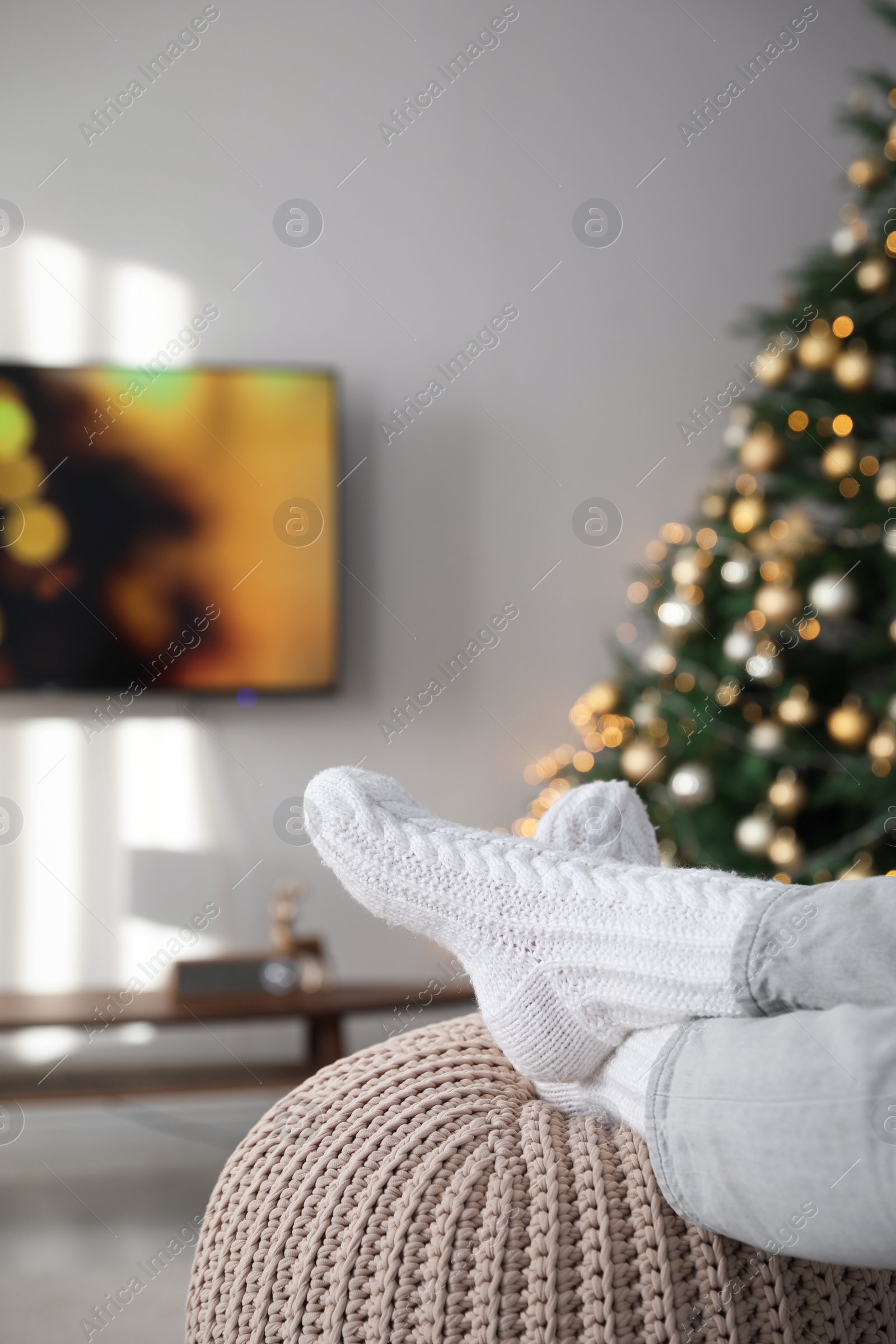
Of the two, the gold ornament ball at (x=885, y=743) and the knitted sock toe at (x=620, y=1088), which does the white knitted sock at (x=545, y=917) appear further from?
the gold ornament ball at (x=885, y=743)

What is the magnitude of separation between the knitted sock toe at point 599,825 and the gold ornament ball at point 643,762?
1078mm

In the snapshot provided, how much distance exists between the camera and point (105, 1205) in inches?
68.4

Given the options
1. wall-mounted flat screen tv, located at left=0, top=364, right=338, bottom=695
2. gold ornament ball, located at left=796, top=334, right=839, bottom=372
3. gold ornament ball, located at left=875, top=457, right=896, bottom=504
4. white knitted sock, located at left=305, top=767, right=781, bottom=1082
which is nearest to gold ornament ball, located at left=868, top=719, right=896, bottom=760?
gold ornament ball, located at left=875, top=457, right=896, bottom=504

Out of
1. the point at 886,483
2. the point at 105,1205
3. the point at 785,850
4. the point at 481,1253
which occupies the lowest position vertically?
the point at 105,1205

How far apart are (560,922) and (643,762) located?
50.2 inches

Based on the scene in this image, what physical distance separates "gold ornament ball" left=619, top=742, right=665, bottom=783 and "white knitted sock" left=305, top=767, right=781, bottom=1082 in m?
1.17

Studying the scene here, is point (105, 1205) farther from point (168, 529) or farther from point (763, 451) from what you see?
point (763, 451)

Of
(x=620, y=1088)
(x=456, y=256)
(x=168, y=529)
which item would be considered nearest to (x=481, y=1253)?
(x=620, y=1088)

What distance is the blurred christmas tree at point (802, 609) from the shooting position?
154cm

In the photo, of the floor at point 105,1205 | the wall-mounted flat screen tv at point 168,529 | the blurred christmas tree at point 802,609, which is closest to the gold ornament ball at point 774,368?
the blurred christmas tree at point 802,609

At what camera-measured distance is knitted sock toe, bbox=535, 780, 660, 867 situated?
727mm

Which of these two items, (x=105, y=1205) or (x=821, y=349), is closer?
(x=821, y=349)

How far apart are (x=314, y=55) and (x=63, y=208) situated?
647 mm

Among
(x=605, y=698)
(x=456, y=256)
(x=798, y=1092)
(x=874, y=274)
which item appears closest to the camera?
(x=798, y=1092)
